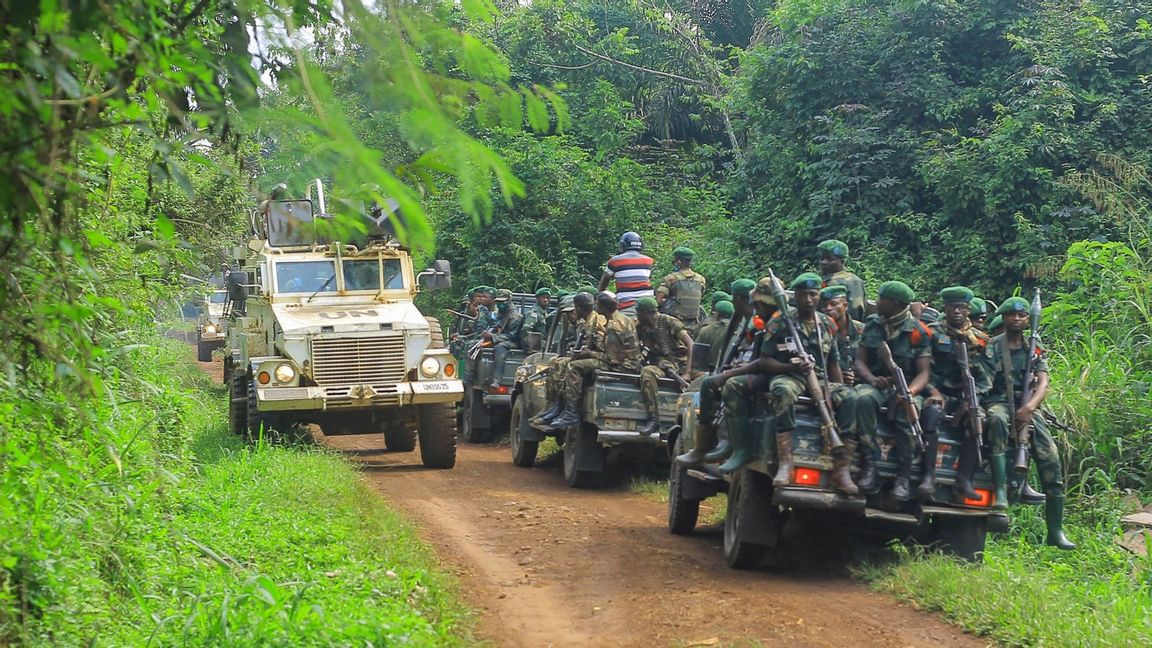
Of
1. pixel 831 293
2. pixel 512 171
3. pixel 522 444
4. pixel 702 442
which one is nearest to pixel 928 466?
pixel 831 293

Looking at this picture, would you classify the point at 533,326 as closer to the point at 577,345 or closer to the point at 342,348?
the point at 577,345

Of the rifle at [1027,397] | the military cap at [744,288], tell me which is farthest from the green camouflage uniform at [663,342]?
the rifle at [1027,397]

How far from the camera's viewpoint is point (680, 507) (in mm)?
9797

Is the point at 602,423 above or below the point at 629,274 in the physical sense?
below

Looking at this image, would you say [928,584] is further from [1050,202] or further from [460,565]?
[1050,202]

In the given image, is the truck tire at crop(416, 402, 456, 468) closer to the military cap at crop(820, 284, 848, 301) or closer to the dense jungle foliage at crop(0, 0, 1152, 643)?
the dense jungle foliage at crop(0, 0, 1152, 643)

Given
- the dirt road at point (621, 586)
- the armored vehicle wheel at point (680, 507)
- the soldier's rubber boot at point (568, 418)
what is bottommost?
the dirt road at point (621, 586)

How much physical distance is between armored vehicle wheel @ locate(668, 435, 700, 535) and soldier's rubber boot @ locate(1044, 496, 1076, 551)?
2528 mm

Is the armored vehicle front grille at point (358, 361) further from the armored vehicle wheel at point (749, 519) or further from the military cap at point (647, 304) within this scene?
the armored vehicle wheel at point (749, 519)

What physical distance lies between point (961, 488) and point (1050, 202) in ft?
27.9

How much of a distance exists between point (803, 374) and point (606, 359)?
456 centimetres

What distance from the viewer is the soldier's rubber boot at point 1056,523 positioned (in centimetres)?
836

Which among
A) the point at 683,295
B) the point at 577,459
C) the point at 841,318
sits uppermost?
the point at 683,295

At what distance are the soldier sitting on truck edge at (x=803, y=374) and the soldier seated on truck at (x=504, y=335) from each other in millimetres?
8747
